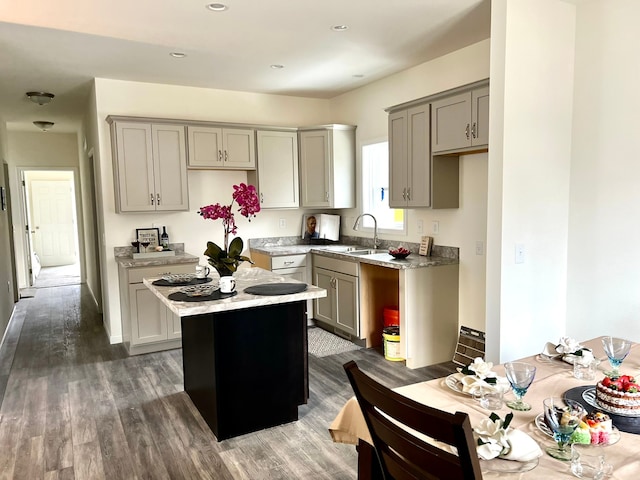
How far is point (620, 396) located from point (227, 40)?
3.38 meters

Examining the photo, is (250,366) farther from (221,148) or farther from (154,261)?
(221,148)

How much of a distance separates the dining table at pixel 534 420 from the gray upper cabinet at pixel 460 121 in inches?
75.2

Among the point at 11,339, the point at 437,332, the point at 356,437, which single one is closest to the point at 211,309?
the point at 356,437

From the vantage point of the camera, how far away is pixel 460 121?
11.7ft

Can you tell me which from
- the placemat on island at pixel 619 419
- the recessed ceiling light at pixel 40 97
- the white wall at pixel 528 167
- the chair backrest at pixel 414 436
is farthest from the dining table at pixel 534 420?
the recessed ceiling light at pixel 40 97

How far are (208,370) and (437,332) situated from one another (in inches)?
81.5

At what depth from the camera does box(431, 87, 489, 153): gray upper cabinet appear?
3363 millimetres

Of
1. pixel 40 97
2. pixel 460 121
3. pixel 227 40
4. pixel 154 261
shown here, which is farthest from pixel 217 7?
pixel 40 97

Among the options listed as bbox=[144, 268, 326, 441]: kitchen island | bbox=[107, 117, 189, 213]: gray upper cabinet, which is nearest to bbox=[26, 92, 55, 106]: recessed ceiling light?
bbox=[107, 117, 189, 213]: gray upper cabinet

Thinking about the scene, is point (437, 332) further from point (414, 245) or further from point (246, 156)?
point (246, 156)

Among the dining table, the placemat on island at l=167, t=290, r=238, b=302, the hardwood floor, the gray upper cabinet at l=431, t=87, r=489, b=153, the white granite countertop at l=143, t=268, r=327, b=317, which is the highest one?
the gray upper cabinet at l=431, t=87, r=489, b=153

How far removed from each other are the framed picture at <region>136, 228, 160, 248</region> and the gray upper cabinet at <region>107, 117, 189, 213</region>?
1.05 feet

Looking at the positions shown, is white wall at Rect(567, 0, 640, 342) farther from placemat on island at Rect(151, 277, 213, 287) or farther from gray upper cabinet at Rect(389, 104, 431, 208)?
placemat on island at Rect(151, 277, 213, 287)

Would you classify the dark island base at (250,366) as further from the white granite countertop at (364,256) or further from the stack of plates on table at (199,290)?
the white granite countertop at (364,256)
